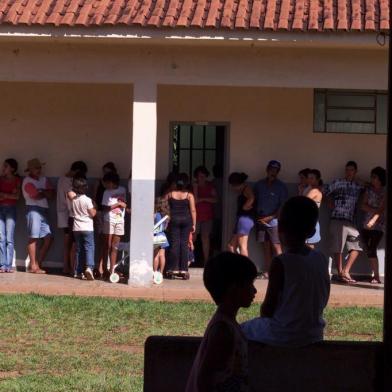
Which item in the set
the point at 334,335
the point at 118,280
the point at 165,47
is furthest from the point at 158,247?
the point at 334,335

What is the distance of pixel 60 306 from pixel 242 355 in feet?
26.5

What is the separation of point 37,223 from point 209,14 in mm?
4339

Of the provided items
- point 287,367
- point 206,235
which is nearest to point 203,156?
point 206,235

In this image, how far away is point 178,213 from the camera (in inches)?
586

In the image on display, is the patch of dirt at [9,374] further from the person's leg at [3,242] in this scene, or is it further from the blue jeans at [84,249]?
the person's leg at [3,242]

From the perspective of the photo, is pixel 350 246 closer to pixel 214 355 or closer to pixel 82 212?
pixel 82 212

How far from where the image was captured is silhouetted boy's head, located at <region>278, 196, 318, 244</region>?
5.97 metres

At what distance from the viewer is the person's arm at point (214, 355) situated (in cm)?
477

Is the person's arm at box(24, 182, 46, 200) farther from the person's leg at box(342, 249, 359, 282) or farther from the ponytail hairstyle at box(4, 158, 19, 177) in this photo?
the person's leg at box(342, 249, 359, 282)

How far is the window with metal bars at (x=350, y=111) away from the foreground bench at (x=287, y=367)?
958cm

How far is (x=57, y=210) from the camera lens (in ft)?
51.3

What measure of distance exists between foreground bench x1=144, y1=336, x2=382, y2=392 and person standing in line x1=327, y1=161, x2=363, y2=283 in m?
8.78

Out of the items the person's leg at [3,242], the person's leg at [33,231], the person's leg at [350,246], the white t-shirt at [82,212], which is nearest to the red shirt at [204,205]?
the white t-shirt at [82,212]

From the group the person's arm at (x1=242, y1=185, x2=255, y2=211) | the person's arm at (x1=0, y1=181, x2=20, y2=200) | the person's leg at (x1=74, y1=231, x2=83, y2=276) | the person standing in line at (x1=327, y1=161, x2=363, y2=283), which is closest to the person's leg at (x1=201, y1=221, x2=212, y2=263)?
the person's arm at (x1=242, y1=185, x2=255, y2=211)
